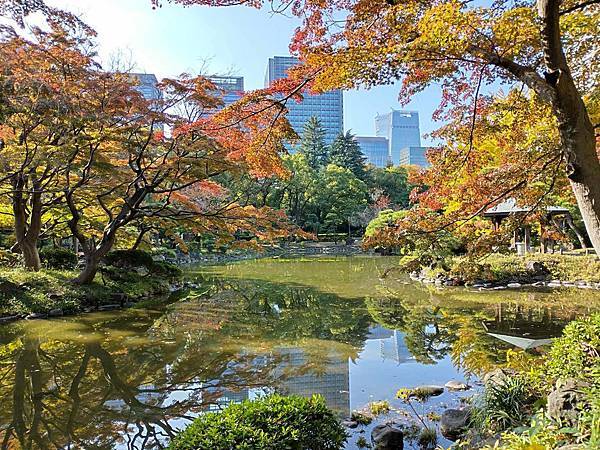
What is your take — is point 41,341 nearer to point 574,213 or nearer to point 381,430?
point 381,430

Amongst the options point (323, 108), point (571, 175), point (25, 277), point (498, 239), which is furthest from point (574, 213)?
point (323, 108)

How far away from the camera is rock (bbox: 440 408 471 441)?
11.3 feet

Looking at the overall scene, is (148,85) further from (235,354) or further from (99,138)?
(235,354)

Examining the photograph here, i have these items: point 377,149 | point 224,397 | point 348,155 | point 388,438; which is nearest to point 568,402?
point 388,438

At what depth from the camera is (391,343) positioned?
21.7ft

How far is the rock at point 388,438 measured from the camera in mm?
3309

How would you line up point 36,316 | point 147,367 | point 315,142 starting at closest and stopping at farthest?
1. point 147,367
2. point 36,316
3. point 315,142

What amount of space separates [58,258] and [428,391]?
442 inches

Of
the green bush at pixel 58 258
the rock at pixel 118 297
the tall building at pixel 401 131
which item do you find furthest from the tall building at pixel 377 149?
the rock at pixel 118 297

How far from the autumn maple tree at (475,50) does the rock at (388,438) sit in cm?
196

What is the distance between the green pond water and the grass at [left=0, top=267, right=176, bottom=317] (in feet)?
1.78

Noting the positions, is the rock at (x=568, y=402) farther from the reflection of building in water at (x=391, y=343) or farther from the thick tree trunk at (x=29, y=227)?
the thick tree trunk at (x=29, y=227)

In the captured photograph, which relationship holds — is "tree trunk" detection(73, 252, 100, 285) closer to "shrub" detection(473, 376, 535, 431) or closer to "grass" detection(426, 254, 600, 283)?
"shrub" detection(473, 376, 535, 431)

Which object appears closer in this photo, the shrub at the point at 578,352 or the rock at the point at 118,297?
the shrub at the point at 578,352
